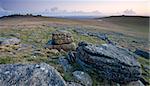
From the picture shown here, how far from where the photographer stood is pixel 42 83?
1212cm

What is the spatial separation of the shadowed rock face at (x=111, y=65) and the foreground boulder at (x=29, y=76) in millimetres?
5585

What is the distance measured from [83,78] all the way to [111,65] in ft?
8.08

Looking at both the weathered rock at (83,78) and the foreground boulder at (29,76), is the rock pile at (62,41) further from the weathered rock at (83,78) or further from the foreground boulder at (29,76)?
the foreground boulder at (29,76)

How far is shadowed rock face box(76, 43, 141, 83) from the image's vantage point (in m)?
17.5

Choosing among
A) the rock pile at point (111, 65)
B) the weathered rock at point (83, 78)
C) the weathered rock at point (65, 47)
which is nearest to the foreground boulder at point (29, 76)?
the weathered rock at point (83, 78)

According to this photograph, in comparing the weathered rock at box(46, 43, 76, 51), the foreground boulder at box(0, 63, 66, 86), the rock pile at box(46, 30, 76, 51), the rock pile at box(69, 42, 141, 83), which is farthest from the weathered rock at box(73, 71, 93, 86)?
the rock pile at box(46, 30, 76, 51)

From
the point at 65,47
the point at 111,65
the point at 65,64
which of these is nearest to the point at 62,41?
the point at 65,47

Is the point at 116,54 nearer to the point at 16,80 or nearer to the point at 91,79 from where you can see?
the point at 91,79

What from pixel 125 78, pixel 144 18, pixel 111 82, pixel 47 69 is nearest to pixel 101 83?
pixel 111 82

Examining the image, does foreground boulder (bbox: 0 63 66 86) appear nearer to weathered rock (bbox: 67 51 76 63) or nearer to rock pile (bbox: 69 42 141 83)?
rock pile (bbox: 69 42 141 83)

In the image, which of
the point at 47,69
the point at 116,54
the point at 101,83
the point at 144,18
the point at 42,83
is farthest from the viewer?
the point at 144,18

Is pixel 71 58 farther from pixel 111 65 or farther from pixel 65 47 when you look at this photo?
pixel 65 47

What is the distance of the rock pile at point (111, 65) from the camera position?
17.5 m

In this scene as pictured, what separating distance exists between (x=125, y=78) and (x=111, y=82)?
3.64 ft
